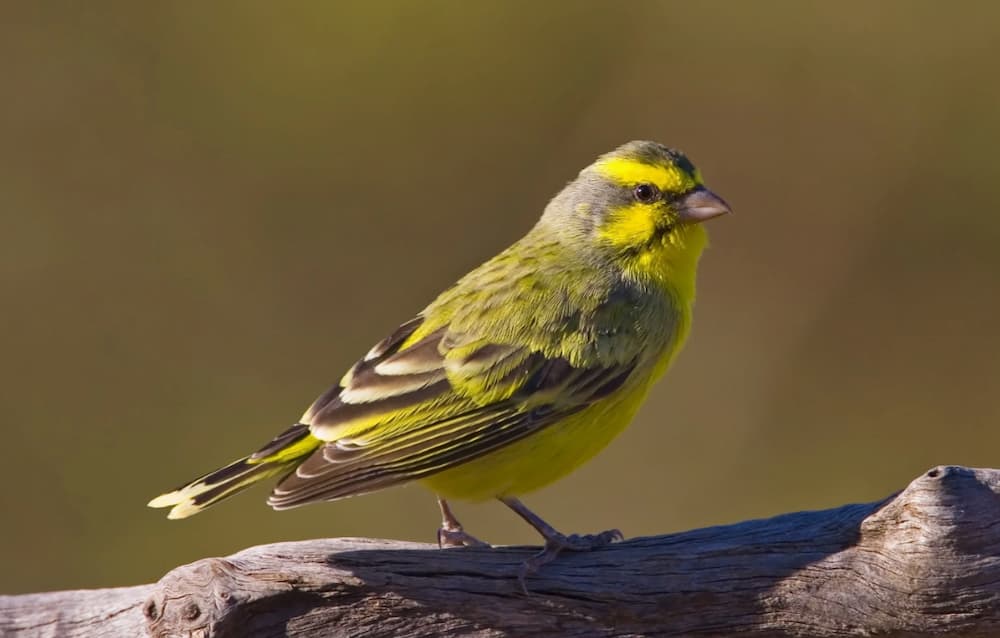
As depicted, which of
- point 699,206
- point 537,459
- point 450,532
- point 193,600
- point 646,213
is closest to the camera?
point 193,600

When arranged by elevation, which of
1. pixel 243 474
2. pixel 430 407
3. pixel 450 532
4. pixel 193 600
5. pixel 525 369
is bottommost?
pixel 193 600

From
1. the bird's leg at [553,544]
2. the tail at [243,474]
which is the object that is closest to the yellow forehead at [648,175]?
the bird's leg at [553,544]

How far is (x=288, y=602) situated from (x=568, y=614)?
0.97m

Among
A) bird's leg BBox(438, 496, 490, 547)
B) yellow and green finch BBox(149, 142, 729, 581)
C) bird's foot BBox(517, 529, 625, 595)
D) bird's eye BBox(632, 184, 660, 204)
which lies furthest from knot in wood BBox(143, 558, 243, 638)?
bird's eye BBox(632, 184, 660, 204)

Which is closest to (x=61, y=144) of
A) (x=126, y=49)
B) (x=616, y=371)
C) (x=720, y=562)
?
(x=126, y=49)

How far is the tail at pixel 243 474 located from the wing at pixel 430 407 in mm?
79

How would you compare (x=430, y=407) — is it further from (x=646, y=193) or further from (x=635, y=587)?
(x=646, y=193)

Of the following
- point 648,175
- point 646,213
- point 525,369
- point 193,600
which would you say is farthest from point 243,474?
point 648,175

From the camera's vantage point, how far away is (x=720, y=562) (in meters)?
4.93

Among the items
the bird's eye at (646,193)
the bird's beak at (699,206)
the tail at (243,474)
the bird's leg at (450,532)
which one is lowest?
the bird's leg at (450,532)

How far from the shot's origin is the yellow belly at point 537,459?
521 centimetres

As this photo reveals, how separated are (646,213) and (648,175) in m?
0.17

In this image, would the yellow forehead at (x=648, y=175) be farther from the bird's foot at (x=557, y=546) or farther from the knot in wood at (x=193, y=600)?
the knot in wood at (x=193, y=600)

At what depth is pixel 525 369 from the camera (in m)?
5.44
